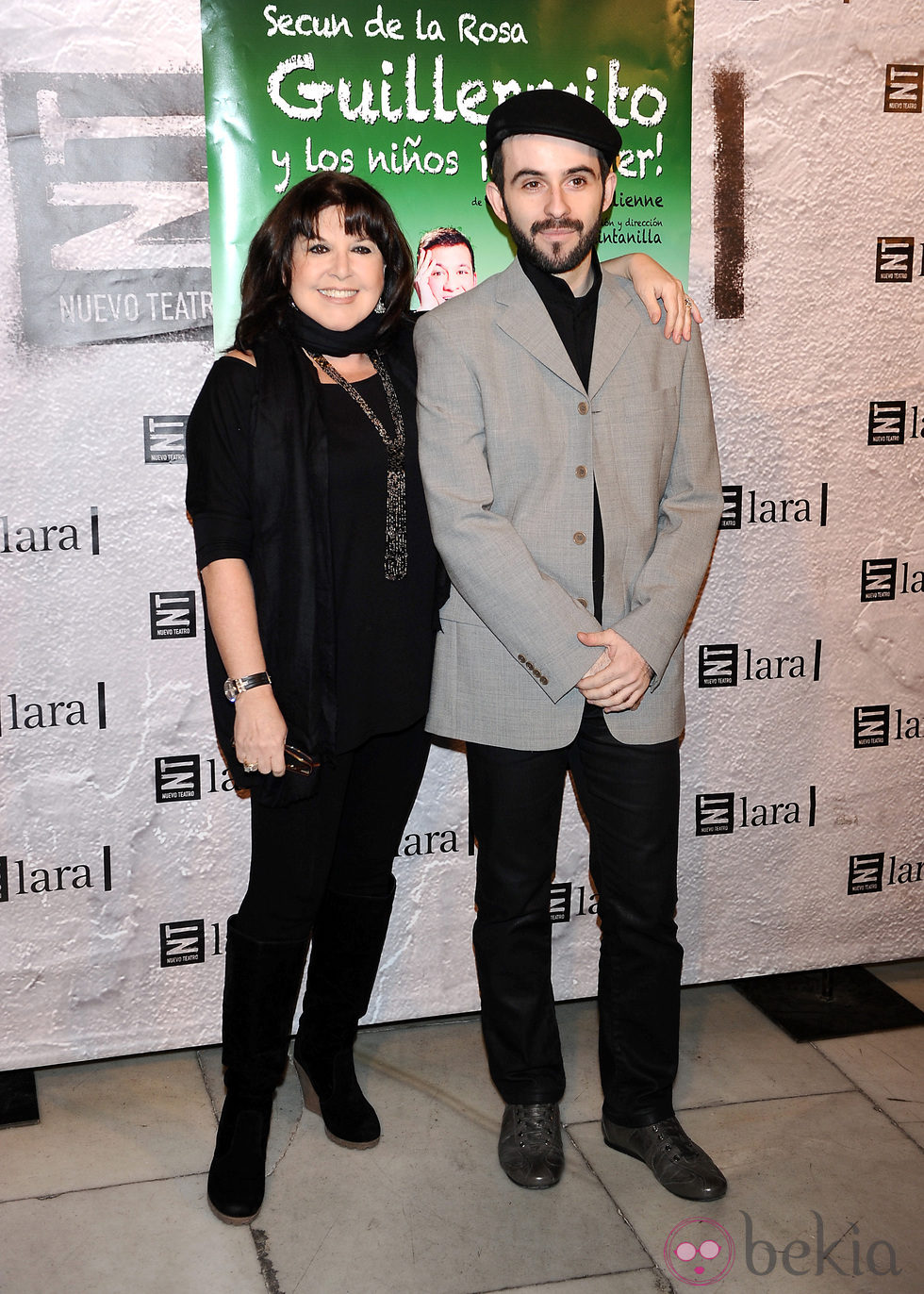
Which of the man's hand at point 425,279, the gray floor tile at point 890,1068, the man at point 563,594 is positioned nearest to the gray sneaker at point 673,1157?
the man at point 563,594

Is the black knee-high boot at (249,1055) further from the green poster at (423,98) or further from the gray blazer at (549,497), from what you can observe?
the green poster at (423,98)

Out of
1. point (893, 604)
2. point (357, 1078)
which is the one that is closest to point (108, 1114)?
point (357, 1078)

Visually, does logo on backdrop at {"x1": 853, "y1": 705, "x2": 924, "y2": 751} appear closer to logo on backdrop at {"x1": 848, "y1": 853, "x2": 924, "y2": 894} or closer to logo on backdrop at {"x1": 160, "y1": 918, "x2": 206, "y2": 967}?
logo on backdrop at {"x1": 848, "y1": 853, "x2": 924, "y2": 894}

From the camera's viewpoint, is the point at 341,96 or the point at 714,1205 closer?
the point at 714,1205

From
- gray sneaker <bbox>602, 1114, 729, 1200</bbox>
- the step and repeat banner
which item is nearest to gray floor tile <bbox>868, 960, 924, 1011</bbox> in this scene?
the step and repeat banner

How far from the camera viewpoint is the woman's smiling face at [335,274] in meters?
1.91

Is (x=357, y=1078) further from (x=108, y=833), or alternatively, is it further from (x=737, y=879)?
(x=737, y=879)

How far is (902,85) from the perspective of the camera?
2.52 metres

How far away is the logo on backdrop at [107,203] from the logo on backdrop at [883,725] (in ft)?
5.57

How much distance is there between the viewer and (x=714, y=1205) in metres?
2.05

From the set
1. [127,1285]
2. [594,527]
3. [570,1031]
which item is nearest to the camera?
[127,1285]

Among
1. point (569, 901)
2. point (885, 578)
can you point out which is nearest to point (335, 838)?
point (569, 901)

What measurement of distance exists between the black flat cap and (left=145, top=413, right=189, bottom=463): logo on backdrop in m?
0.81

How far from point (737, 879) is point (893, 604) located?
72 centimetres
